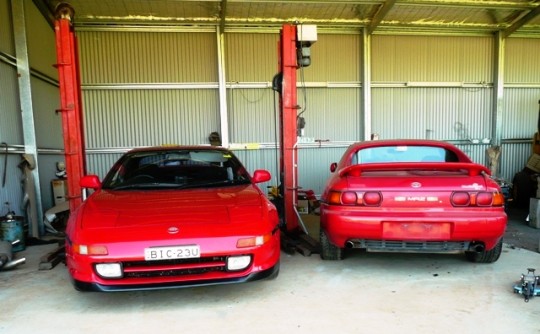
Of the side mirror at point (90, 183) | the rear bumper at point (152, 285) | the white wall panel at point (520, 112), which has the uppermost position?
the white wall panel at point (520, 112)

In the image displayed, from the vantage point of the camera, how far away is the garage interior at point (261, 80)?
6.29m

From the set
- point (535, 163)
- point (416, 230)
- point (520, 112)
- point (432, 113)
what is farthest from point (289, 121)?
point (520, 112)

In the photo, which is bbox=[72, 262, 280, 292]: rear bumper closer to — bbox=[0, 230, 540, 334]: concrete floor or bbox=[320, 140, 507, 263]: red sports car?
bbox=[0, 230, 540, 334]: concrete floor

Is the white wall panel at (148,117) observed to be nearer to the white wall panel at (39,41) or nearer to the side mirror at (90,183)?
the white wall panel at (39,41)

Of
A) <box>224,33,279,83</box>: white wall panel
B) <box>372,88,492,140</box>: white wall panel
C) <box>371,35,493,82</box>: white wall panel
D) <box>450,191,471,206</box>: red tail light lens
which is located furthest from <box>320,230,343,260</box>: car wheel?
<box>371,35,493,82</box>: white wall panel

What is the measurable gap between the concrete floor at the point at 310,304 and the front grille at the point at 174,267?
1.12ft

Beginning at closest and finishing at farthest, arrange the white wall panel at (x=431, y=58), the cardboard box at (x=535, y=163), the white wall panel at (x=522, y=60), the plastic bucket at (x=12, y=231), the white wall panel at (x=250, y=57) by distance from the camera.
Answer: the plastic bucket at (x=12, y=231)
the cardboard box at (x=535, y=163)
the white wall panel at (x=250, y=57)
the white wall panel at (x=431, y=58)
the white wall panel at (x=522, y=60)

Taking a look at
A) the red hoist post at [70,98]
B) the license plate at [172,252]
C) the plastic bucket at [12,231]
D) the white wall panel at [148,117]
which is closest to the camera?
the license plate at [172,252]

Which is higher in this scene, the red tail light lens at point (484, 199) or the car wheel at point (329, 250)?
the red tail light lens at point (484, 199)

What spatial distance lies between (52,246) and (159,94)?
4198 millimetres

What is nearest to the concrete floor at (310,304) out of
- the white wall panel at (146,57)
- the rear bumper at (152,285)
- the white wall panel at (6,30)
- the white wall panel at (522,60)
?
the rear bumper at (152,285)

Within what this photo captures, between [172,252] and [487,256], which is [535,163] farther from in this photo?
[172,252]

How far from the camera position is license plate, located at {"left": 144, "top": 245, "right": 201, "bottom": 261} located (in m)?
2.40

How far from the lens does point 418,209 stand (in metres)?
2.97
